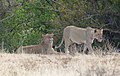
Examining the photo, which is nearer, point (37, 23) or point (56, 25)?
point (56, 25)

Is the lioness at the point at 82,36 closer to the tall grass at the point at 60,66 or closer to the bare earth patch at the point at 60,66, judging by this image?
the tall grass at the point at 60,66

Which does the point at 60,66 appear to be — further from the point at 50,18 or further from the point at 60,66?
the point at 50,18

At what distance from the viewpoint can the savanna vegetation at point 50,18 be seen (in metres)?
19.3

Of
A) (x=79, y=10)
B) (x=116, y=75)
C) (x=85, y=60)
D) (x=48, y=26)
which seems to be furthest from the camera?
(x=48, y=26)

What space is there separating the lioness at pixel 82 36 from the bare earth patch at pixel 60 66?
422 centimetres

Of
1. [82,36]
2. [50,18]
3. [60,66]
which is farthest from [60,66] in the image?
[50,18]

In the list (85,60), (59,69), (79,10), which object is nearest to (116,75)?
(59,69)

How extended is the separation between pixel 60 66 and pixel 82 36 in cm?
609

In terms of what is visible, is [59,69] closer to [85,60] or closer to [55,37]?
[85,60]

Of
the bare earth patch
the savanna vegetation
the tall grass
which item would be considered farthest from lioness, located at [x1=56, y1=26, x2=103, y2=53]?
the bare earth patch

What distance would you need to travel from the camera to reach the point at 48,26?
23.9 metres

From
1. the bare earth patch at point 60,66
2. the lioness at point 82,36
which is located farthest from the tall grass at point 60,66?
the lioness at point 82,36

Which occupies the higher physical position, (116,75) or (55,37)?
(116,75)

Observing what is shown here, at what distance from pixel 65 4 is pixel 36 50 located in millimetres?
6700
